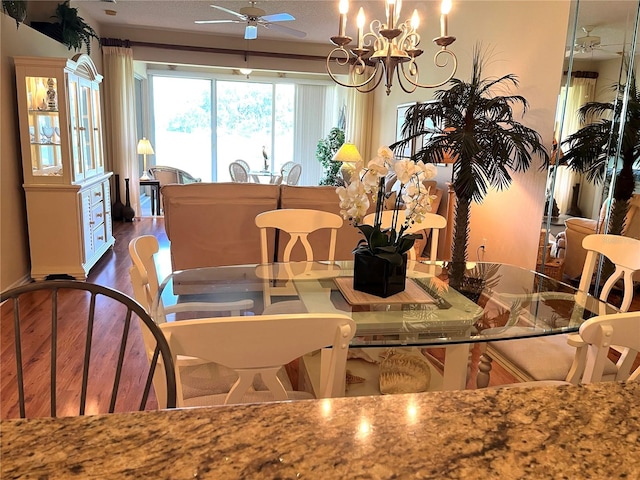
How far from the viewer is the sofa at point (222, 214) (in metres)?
3.68

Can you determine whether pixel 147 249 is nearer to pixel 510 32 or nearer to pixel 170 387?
pixel 170 387

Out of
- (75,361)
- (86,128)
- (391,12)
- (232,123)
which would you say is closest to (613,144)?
(391,12)

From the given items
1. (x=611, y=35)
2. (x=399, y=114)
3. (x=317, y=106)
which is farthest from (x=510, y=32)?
(x=317, y=106)

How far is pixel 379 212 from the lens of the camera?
195cm

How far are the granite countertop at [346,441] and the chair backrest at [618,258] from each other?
5.30 ft

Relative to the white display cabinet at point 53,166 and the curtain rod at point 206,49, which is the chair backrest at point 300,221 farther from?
the curtain rod at point 206,49

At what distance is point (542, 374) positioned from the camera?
1.94 m

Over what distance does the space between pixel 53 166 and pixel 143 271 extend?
10.4 ft

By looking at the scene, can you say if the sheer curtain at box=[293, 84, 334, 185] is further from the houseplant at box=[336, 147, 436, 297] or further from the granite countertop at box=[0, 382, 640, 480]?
the granite countertop at box=[0, 382, 640, 480]

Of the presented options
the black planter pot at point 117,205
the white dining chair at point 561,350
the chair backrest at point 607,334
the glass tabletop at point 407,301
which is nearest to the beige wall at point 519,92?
the white dining chair at point 561,350

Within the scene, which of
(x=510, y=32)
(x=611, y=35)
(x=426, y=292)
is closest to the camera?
(x=426, y=292)

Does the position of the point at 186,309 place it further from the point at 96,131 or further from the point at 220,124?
the point at 220,124

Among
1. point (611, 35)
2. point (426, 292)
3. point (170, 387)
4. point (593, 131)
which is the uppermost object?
point (611, 35)

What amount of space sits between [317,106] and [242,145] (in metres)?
1.64
